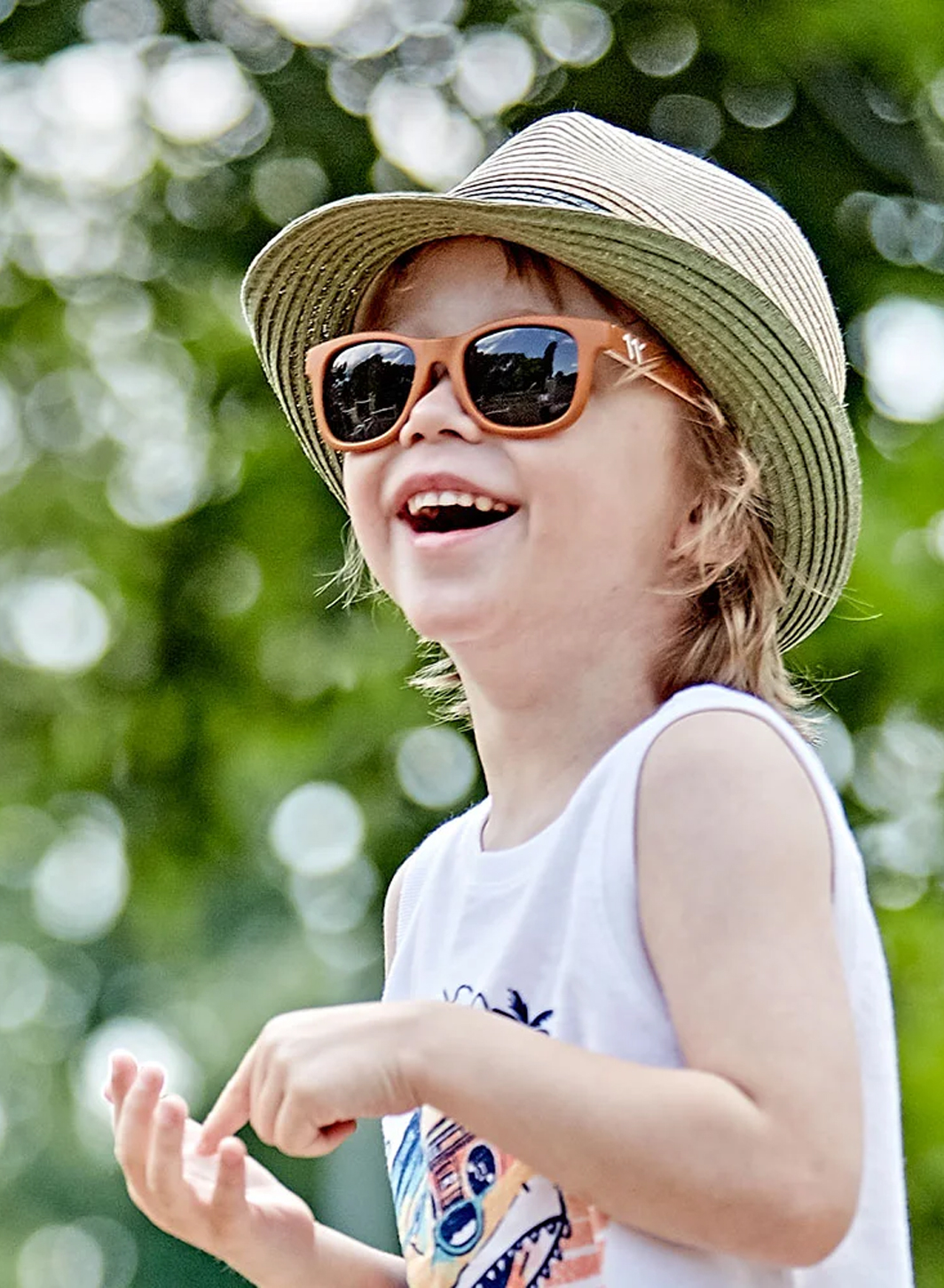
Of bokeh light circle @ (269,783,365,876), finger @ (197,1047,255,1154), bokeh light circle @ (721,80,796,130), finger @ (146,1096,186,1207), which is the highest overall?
finger @ (197,1047,255,1154)

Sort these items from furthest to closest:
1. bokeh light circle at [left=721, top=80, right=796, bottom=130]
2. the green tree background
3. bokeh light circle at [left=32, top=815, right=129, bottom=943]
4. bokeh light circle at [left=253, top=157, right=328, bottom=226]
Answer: bokeh light circle at [left=32, top=815, right=129, bottom=943], bokeh light circle at [left=253, top=157, right=328, bottom=226], bokeh light circle at [left=721, top=80, right=796, bottom=130], the green tree background

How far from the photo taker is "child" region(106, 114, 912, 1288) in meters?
1.34

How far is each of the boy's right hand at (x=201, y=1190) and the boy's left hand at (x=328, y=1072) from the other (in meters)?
0.17

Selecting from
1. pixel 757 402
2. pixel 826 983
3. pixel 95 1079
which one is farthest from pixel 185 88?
pixel 826 983

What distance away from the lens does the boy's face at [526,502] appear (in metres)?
1.65

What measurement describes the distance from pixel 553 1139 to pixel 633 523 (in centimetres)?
58

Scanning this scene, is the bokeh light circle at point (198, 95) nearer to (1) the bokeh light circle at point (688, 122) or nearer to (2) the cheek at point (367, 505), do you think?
(1) the bokeh light circle at point (688, 122)

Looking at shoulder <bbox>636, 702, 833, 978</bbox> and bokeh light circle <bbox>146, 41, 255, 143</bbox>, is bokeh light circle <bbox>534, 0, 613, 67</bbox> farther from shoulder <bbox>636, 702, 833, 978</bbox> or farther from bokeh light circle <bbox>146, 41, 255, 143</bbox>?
shoulder <bbox>636, 702, 833, 978</bbox>

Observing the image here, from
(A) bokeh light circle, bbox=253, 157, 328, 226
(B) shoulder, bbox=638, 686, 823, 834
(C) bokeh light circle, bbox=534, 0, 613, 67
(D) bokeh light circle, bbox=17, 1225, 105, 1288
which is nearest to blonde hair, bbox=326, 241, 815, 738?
(B) shoulder, bbox=638, 686, 823, 834

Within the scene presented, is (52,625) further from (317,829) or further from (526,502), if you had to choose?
(526,502)

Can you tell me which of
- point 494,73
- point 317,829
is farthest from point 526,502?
point 317,829

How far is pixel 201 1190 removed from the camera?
1.70 meters

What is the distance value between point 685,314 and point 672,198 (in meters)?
0.13

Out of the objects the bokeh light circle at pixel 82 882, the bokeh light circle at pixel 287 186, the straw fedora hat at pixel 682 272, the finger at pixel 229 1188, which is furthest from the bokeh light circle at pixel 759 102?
the finger at pixel 229 1188
